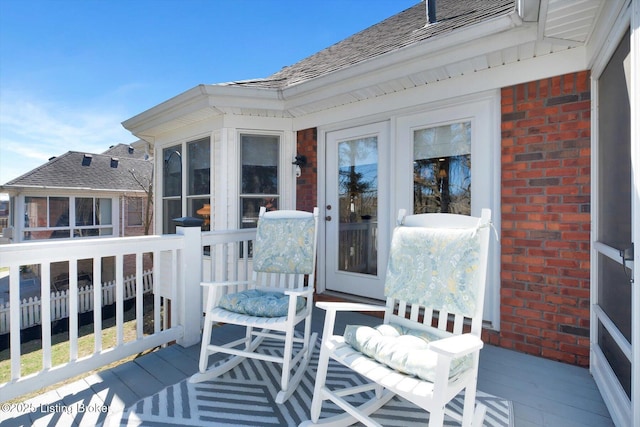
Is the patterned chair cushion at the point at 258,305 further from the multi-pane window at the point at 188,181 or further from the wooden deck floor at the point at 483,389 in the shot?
the multi-pane window at the point at 188,181

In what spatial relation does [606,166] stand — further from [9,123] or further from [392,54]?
[9,123]

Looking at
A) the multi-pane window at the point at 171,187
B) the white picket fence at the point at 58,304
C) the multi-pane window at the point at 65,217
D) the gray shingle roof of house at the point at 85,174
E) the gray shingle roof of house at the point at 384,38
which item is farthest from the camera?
the gray shingle roof of house at the point at 85,174

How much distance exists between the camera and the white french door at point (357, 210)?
11.2 feet

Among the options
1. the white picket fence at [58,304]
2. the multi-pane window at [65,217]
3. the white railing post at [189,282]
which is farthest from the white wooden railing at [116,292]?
the multi-pane window at [65,217]

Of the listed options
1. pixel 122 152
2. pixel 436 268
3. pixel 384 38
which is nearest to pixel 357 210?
pixel 436 268

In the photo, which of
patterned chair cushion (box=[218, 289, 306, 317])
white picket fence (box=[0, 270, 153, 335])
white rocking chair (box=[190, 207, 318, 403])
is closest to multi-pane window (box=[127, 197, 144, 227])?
white picket fence (box=[0, 270, 153, 335])

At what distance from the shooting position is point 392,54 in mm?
2697

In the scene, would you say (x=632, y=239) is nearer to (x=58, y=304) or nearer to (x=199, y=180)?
(x=199, y=180)

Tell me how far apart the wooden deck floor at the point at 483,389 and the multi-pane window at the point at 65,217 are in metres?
11.8

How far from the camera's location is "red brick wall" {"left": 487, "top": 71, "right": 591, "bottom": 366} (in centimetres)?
232

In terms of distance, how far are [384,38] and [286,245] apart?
300cm

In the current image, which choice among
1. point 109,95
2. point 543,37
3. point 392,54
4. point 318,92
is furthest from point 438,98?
point 109,95

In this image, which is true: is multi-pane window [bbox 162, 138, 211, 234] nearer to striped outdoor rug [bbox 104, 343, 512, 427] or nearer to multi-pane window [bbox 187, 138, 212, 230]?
multi-pane window [bbox 187, 138, 212, 230]

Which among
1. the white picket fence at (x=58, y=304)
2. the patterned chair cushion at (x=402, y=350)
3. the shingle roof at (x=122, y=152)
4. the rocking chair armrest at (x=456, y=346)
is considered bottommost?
the white picket fence at (x=58, y=304)
